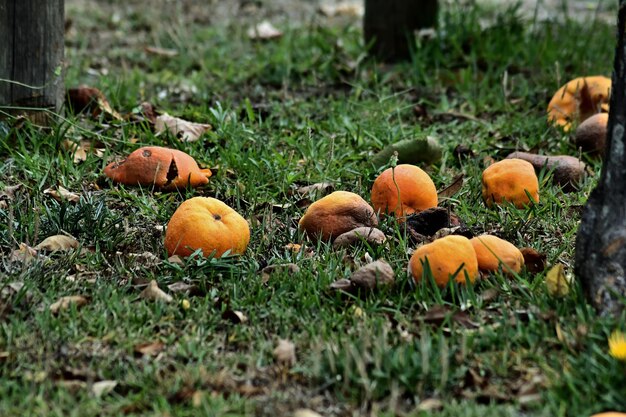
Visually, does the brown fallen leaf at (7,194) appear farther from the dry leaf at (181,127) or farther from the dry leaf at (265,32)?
the dry leaf at (265,32)

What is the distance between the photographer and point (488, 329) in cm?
277

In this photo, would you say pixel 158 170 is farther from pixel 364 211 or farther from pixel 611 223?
pixel 611 223

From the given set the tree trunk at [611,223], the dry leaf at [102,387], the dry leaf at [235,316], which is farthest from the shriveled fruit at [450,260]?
the dry leaf at [102,387]

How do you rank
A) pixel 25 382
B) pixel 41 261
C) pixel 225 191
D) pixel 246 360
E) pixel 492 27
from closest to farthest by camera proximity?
pixel 25 382, pixel 246 360, pixel 41 261, pixel 225 191, pixel 492 27

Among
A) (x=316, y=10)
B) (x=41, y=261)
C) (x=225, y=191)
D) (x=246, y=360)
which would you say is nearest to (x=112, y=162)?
(x=225, y=191)

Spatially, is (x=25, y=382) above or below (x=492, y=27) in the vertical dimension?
below

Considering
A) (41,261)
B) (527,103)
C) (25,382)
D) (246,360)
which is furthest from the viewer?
(527,103)

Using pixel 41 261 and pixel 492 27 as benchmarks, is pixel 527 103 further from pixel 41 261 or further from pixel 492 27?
pixel 41 261

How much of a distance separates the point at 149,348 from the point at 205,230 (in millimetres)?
646

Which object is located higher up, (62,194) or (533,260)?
(533,260)

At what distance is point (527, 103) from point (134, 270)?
2.97 metres

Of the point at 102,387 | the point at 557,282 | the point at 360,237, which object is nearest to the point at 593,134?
the point at 360,237

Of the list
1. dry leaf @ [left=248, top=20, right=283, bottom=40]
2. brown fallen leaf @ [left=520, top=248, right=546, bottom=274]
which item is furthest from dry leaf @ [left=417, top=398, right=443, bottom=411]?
dry leaf @ [left=248, top=20, right=283, bottom=40]

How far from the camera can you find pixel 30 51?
4457 mm
